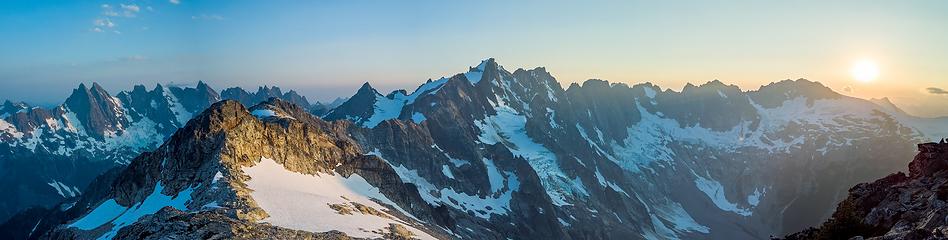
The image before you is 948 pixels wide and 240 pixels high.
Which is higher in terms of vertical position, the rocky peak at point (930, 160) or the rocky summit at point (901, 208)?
the rocky peak at point (930, 160)

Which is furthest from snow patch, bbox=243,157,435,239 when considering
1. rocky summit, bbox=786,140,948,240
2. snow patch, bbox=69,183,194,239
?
rocky summit, bbox=786,140,948,240

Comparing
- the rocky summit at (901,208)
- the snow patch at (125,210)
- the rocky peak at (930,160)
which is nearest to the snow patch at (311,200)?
the snow patch at (125,210)

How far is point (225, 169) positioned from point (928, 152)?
262ft

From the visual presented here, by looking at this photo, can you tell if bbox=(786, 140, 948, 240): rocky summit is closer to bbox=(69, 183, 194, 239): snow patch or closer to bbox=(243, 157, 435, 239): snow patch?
bbox=(243, 157, 435, 239): snow patch

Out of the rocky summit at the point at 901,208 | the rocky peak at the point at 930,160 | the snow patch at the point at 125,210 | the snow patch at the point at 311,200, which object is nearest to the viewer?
the rocky summit at the point at 901,208

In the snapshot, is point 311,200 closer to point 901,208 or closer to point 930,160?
point 901,208

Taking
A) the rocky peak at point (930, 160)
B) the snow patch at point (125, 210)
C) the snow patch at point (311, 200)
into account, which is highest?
the rocky peak at point (930, 160)

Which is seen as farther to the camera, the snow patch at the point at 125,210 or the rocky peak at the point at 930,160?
the snow patch at the point at 125,210

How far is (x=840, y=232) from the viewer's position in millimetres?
45125

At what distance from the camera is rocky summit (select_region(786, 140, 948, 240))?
3584 cm

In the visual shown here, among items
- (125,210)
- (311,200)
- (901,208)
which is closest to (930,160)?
(901,208)

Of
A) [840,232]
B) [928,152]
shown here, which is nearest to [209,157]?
[840,232]

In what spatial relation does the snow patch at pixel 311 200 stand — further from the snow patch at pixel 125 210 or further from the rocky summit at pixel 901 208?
the rocky summit at pixel 901 208

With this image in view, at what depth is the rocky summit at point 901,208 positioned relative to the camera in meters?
35.8
